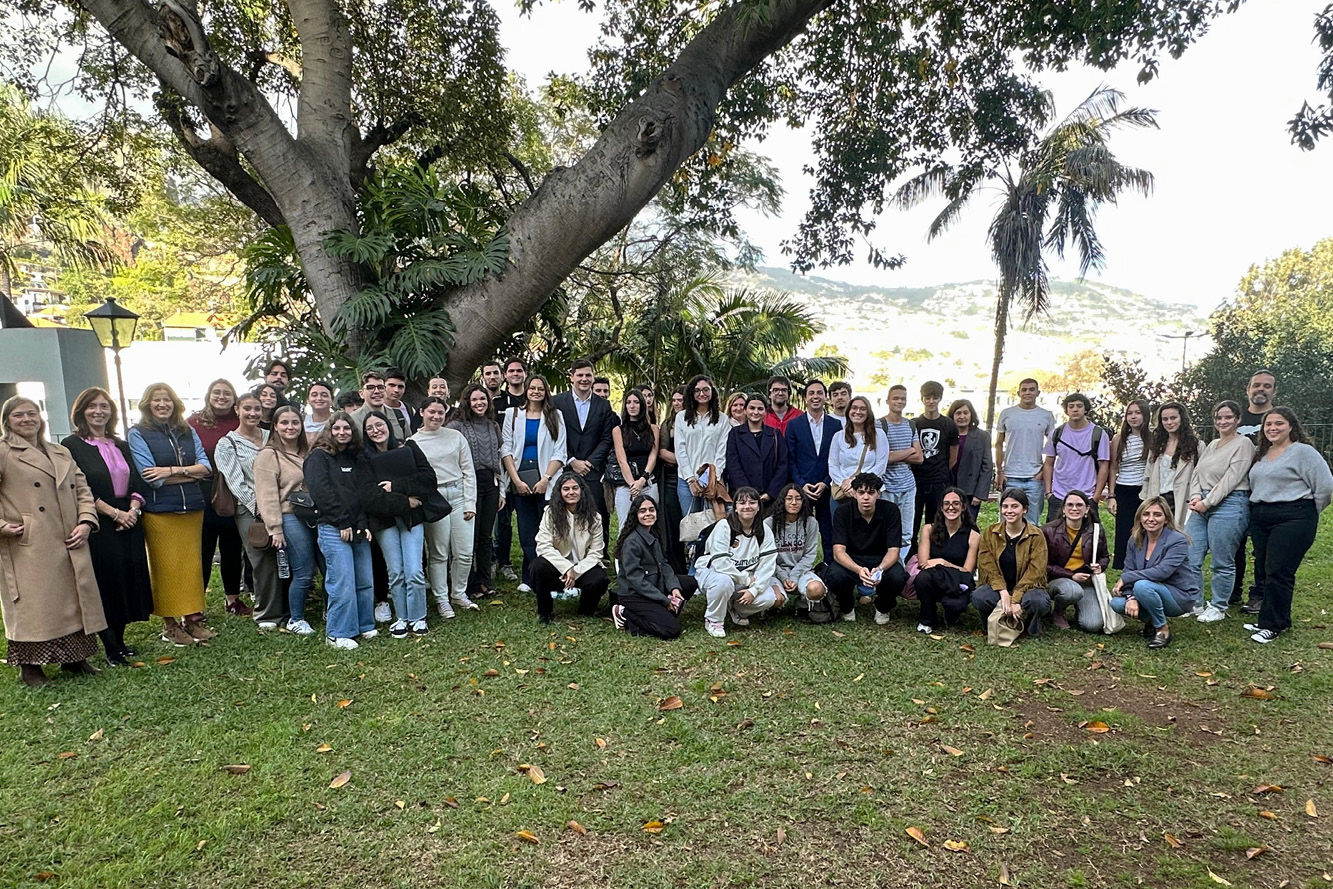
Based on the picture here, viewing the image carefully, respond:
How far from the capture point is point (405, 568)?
18.0ft

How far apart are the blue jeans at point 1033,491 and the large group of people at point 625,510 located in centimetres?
2

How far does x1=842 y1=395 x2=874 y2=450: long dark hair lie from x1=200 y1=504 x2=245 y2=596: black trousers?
Result: 15.9ft

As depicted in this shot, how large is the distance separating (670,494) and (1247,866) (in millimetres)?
4654

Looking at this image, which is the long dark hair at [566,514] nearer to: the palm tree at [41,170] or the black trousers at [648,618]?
the black trousers at [648,618]

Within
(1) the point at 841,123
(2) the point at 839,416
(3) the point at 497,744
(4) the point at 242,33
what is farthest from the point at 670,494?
(4) the point at 242,33

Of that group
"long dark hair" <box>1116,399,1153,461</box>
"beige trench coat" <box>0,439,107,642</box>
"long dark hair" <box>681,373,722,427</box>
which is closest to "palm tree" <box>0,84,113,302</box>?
"beige trench coat" <box>0,439,107,642</box>

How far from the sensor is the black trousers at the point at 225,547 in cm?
580

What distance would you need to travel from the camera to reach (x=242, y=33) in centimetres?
931

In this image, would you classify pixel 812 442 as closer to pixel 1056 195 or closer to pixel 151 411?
pixel 151 411

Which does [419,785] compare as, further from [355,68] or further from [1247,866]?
[355,68]

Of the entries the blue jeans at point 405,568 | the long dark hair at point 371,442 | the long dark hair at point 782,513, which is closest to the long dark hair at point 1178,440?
the long dark hair at point 782,513

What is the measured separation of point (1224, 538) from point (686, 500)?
13.5ft

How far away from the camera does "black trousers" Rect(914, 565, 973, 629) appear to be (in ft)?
17.9

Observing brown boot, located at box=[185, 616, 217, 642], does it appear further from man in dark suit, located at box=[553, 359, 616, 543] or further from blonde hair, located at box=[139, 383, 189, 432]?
man in dark suit, located at box=[553, 359, 616, 543]
